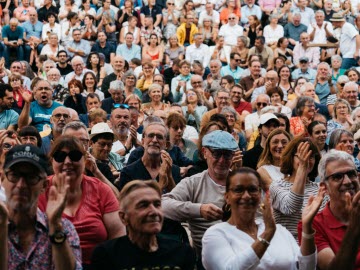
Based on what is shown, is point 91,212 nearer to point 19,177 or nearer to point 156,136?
point 19,177

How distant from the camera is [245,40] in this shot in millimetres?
19047

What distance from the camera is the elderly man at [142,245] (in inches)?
212

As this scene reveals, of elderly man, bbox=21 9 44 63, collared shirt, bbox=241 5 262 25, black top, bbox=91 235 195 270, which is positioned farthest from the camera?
collared shirt, bbox=241 5 262 25

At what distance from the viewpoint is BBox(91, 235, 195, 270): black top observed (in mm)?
5359

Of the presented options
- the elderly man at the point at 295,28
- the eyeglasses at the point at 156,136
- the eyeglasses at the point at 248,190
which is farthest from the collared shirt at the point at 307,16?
the eyeglasses at the point at 248,190

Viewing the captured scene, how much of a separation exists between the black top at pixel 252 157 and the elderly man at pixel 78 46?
1018 centimetres

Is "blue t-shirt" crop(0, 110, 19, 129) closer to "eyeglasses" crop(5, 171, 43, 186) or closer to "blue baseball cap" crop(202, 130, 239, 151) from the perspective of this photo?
"blue baseball cap" crop(202, 130, 239, 151)

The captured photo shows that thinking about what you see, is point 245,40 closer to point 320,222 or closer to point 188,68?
point 188,68

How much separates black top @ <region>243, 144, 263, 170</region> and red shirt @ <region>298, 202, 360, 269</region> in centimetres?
313

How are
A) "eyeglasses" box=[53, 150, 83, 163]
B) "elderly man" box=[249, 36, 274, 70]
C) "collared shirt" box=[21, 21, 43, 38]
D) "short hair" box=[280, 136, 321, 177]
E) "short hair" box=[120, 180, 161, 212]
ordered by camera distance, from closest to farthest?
"short hair" box=[120, 180, 161, 212] → "eyeglasses" box=[53, 150, 83, 163] → "short hair" box=[280, 136, 321, 177] → "elderly man" box=[249, 36, 274, 70] → "collared shirt" box=[21, 21, 43, 38]

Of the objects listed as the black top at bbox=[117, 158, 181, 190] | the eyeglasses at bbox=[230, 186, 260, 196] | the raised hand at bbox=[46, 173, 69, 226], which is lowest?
the black top at bbox=[117, 158, 181, 190]

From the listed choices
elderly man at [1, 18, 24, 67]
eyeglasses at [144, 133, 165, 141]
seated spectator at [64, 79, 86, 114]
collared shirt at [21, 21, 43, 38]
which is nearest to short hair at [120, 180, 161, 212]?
eyeglasses at [144, 133, 165, 141]

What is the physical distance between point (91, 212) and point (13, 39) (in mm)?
13942

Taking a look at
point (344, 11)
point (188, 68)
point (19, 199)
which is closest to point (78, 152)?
point (19, 199)
